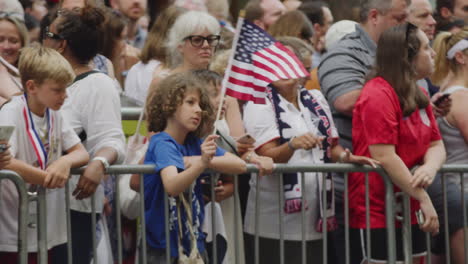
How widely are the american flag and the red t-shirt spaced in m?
0.53

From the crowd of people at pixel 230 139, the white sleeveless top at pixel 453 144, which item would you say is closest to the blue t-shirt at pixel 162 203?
the crowd of people at pixel 230 139

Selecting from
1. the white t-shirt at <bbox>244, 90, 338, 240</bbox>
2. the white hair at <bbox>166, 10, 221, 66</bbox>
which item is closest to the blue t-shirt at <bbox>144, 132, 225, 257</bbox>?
the white t-shirt at <bbox>244, 90, 338, 240</bbox>

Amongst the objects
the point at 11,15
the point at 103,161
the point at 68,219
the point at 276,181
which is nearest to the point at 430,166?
the point at 276,181

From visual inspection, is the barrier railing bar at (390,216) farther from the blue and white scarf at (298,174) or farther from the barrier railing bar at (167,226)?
the barrier railing bar at (167,226)

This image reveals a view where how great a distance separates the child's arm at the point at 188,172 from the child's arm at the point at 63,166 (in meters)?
0.52

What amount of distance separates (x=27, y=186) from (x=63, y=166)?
27cm

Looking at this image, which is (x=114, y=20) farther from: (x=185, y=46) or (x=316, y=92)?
(x=316, y=92)

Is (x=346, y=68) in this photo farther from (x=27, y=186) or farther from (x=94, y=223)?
(x=27, y=186)

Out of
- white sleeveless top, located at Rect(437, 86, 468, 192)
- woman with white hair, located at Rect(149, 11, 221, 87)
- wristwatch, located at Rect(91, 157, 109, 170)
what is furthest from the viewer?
white sleeveless top, located at Rect(437, 86, 468, 192)

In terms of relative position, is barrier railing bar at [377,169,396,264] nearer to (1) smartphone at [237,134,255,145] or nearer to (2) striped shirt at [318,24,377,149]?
(2) striped shirt at [318,24,377,149]

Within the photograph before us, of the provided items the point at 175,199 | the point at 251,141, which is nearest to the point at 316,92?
the point at 251,141

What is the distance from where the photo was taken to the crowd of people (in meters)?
6.25

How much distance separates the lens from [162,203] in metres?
6.52

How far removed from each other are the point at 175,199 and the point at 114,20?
9.48 feet
